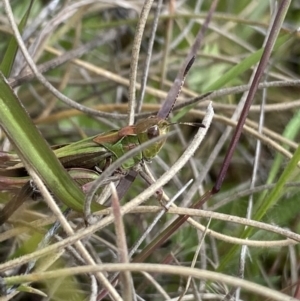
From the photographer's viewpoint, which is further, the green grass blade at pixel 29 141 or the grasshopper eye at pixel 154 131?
the grasshopper eye at pixel 154 131

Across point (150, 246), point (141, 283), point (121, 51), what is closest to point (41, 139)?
point (150, 246)

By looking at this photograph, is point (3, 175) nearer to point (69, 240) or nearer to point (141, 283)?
point (69, 240)

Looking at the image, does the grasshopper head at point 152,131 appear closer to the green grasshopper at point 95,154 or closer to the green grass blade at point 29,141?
the green grasshopper at point 95,154

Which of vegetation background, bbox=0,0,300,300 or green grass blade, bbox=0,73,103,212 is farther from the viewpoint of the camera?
vegetation background, bbox=0,0,300,300

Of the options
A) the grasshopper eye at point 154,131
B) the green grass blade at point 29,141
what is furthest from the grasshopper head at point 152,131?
the green grass blade at point 29,141

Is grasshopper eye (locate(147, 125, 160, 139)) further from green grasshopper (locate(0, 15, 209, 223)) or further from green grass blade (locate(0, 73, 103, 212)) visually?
green grass blade (locate(0, 73, 103, 212))

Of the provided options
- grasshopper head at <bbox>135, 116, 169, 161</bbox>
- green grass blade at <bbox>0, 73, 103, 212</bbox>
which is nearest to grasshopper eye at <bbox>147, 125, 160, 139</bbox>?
grasshopper head at <bbox>135, 116, 169, 161</bbox>

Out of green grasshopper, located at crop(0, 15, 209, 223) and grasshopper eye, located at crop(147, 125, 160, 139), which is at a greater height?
grasshopper eye, located at crop(147, 125, 160, 139)

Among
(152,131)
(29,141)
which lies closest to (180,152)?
(152,131)

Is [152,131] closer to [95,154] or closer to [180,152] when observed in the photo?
[95,154]
